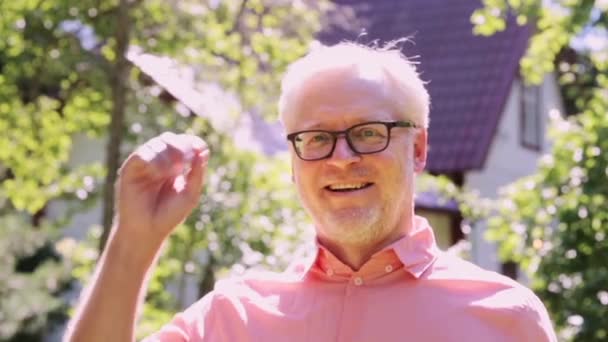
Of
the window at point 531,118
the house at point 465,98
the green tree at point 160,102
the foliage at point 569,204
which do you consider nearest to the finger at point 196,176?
the foliage at point 569,204

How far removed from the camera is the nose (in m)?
2.12

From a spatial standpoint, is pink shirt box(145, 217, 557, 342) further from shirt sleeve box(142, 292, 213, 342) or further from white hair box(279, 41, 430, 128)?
white hair box(279, 41, 430, 128)

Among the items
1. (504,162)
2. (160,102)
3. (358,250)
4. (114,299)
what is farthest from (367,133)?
(504,162)

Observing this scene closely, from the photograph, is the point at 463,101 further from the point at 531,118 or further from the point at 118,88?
the point at 118,88

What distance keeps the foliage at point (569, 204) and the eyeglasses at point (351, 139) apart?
14.6 feet

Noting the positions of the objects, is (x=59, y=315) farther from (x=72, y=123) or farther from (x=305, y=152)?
(x=305, y=152)

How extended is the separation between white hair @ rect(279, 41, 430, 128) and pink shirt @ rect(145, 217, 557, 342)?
263 mm

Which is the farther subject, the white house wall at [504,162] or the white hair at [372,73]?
the white house wall at [504,162]

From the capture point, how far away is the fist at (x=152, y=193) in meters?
1.80

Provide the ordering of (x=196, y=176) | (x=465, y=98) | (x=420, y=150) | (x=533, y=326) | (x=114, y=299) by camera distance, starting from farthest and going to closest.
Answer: (x=465, y=98)
(x=420, y=150)
(x=533, y=326)
(x=196, y=176)
(x=114, y=299)

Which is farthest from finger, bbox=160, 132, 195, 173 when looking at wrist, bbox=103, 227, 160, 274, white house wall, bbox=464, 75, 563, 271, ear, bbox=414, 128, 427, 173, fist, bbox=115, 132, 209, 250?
white house wall, bbox=464, 75, 563, 271

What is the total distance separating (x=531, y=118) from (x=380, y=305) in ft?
54.7

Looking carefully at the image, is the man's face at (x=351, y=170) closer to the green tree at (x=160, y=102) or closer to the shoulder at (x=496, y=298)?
the shoulder at (x=496, y=298)

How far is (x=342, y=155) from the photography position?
2.12 meters
